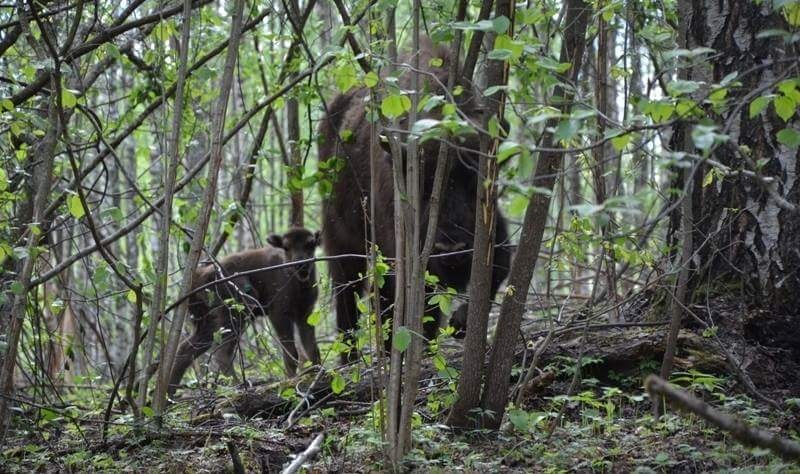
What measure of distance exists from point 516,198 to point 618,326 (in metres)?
2.90

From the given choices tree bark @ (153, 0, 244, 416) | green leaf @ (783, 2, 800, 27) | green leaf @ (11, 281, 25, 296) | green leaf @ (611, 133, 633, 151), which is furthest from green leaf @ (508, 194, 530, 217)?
green leaf @ (11, 281, 25, 296)

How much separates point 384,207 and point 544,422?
284 cm

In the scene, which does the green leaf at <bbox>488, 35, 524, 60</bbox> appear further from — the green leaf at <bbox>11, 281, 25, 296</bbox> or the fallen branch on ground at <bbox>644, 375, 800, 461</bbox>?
the green leaf at <bbox>11, 281, 25, 296</bbox>

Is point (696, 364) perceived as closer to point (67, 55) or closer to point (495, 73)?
point (495, 73)

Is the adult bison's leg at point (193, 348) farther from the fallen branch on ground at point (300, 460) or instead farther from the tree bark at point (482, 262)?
the fallen branch on ground at point (300, 460)

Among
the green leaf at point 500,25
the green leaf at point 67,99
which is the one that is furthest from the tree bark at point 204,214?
the green leaf at point 500,25

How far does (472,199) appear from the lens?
740cm

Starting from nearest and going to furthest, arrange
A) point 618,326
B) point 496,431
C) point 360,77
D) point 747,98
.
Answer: point 747,98 < point 360,77 < point 496,431 < point 618,326

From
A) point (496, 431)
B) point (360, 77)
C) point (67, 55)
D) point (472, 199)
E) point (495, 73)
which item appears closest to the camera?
point (360, 77)

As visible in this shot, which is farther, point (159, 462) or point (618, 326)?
point (618, 326)

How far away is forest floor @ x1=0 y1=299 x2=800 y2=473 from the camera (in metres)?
4.20

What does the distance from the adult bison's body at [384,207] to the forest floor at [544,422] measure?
4.28ft

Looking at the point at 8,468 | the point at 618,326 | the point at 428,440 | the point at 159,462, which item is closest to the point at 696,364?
the point at 618,326

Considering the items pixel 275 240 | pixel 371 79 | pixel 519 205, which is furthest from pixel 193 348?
pixel 519 205
